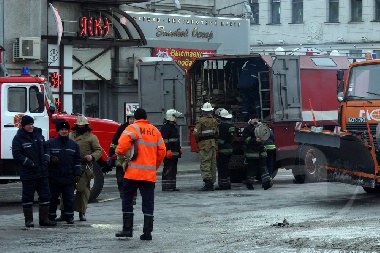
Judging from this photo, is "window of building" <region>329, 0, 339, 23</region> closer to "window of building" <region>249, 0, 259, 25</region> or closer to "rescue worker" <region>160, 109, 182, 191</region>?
"window of building" <region>249, 0, 259, 25</region>

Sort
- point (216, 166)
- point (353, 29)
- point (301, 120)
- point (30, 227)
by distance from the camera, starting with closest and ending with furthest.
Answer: point (30, 227), point (216, 166), point (301, 120), point (353, 29)

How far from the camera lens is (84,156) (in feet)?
56.6

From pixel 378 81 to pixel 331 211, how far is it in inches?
147

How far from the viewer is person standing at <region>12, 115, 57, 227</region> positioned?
15.7 meters

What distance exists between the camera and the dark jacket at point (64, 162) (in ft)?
53.3

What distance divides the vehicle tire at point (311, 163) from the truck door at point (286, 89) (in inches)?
50.0

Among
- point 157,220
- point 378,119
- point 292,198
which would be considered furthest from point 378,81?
point 157,220

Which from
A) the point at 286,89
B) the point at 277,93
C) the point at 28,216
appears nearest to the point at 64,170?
the point at 28,216

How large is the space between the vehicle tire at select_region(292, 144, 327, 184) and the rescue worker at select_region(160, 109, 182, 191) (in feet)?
8.58

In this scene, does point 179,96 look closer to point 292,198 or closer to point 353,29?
point 292,198

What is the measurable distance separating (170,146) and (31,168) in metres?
7.19

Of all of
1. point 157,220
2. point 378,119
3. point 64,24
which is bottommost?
point 157,220

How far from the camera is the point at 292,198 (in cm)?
2039

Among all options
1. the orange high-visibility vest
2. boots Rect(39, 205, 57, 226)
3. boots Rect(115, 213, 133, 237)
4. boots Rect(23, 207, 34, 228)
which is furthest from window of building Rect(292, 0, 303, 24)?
boots Rect(115, 213, 133, 237)
